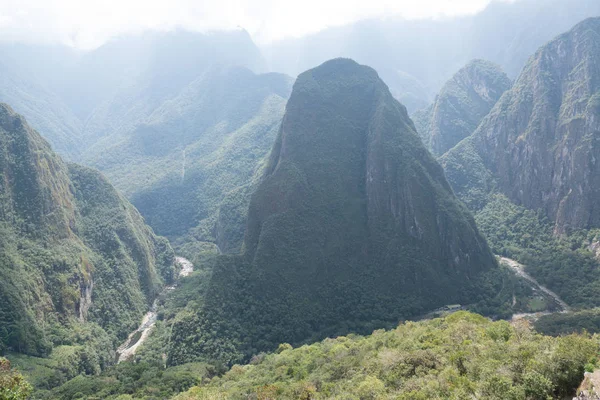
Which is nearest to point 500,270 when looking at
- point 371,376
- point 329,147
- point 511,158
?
point 329,147

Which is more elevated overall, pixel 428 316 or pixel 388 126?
pixel 388 126

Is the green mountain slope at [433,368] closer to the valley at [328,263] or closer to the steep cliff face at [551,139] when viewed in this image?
the valley at [328,263]

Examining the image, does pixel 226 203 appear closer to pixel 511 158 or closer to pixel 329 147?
pixel 329 147

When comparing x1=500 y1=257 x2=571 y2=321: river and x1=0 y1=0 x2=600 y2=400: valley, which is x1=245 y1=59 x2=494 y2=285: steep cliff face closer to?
x1=0 y1=0 x2=600 y2=400: valley

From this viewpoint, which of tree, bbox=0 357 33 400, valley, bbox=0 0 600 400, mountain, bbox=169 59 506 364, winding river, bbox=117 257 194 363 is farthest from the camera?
winding river, bbox=117 257 194 363

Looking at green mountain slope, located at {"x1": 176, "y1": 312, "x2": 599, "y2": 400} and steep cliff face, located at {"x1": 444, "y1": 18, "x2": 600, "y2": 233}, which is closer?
green mountain slope, located at {"x1": 176, "y1": 312, "x2": 599, "y2": 400}

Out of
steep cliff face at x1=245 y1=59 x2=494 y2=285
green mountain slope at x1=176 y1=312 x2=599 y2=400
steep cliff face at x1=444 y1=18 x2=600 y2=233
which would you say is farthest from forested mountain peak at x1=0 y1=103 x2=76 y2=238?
steep cliff face at x1=444 y1=18 x2=600 y2=233
